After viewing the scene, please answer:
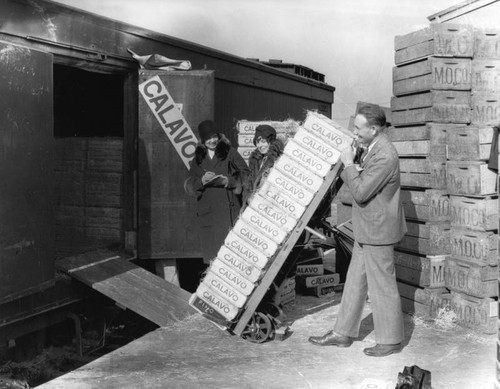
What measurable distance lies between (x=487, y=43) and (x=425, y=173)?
1.40 meters

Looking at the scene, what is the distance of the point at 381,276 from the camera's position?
5.33 m

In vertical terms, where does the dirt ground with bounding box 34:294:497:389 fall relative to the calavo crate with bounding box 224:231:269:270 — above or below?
below

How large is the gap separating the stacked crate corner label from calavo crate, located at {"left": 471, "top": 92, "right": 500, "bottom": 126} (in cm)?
180

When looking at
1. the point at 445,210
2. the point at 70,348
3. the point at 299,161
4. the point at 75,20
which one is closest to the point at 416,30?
the point at 445,210

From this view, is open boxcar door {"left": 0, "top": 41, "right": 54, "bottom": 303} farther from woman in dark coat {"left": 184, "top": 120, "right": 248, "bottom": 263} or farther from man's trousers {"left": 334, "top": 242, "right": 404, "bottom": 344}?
man's trousers {"left": 334, "top": 242, "right": 404, "bottom": 344}

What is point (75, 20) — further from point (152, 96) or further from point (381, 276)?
point (381, 276)

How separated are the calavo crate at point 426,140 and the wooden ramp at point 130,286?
2882mm

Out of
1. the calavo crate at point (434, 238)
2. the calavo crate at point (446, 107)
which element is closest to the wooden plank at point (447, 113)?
the calavo crate at point (446, 107)

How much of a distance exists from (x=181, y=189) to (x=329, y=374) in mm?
3982

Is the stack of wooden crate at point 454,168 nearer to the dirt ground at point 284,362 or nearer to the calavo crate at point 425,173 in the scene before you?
the calavo crate at point 425,173

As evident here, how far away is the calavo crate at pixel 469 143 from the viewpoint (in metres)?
6.25

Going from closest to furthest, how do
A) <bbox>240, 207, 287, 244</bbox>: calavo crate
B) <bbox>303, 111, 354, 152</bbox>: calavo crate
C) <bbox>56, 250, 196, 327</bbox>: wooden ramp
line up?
<bbox>303, 111, 354, 152</bbox>: calavo crate, <bbox>240, 207, 287, 244</bbox>: calavo crate, <bbox>56, 250, 196, 327</bbox>: wooden ramp

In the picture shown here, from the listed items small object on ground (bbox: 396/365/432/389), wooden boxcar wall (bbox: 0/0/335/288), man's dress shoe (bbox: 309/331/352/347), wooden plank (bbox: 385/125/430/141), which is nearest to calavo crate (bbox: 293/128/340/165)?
wooden plank (bbox: 385/125/430/141)

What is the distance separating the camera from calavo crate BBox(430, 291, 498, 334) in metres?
6.07
